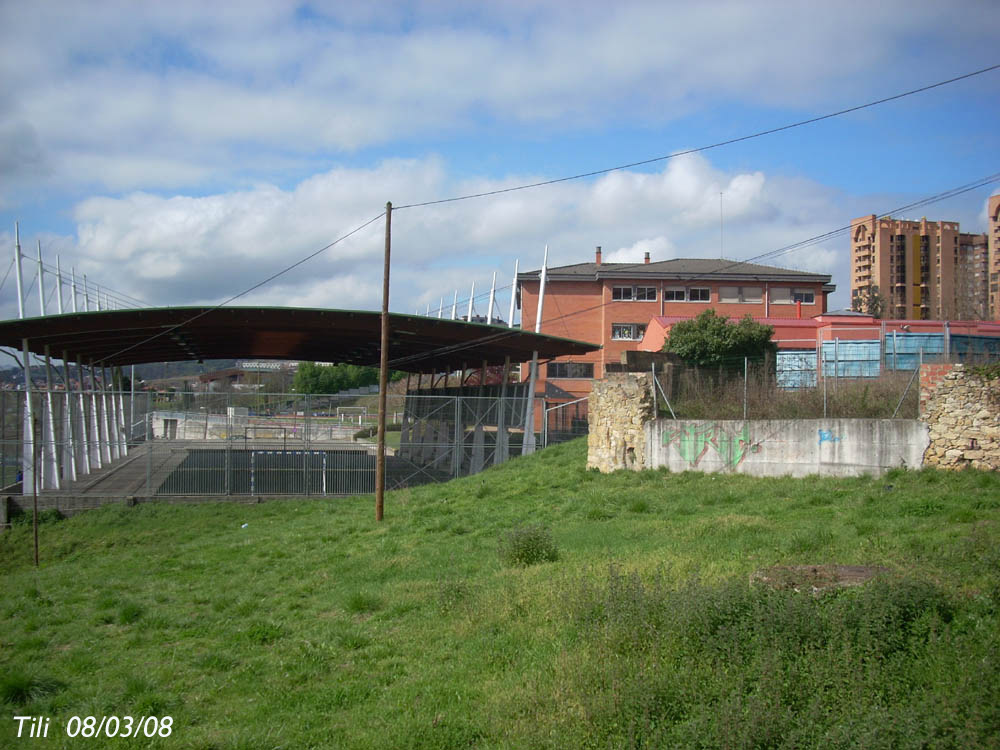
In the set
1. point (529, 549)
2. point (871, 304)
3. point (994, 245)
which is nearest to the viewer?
point (529, 549)

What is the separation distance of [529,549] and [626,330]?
43.5 metres

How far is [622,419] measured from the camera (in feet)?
67.8

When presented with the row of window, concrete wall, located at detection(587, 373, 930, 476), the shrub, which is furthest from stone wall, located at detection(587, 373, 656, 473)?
the row of window

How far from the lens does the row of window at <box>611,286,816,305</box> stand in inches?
2094

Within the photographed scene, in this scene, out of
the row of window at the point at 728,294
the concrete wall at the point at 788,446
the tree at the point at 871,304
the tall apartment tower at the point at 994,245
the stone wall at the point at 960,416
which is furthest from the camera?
the tall apartment tower at the point at 994,245

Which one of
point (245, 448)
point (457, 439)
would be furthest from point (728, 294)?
point (245, 448)

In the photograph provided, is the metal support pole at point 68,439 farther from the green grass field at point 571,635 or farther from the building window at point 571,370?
the building window at point 571,370

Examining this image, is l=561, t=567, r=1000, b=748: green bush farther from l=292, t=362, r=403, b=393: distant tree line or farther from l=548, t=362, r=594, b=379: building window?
l=292, t=362, r=403, b=393: distant tree line

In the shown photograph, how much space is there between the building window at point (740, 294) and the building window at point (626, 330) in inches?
232

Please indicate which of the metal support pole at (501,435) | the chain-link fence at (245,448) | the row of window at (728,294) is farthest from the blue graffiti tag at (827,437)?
the row of window at (728,294)

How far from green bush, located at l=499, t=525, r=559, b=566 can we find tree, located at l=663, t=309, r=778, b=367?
81.4 feet

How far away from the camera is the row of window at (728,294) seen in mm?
53188

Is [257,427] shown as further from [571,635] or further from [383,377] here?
[571,635]

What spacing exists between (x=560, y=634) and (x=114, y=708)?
14.4 feet
